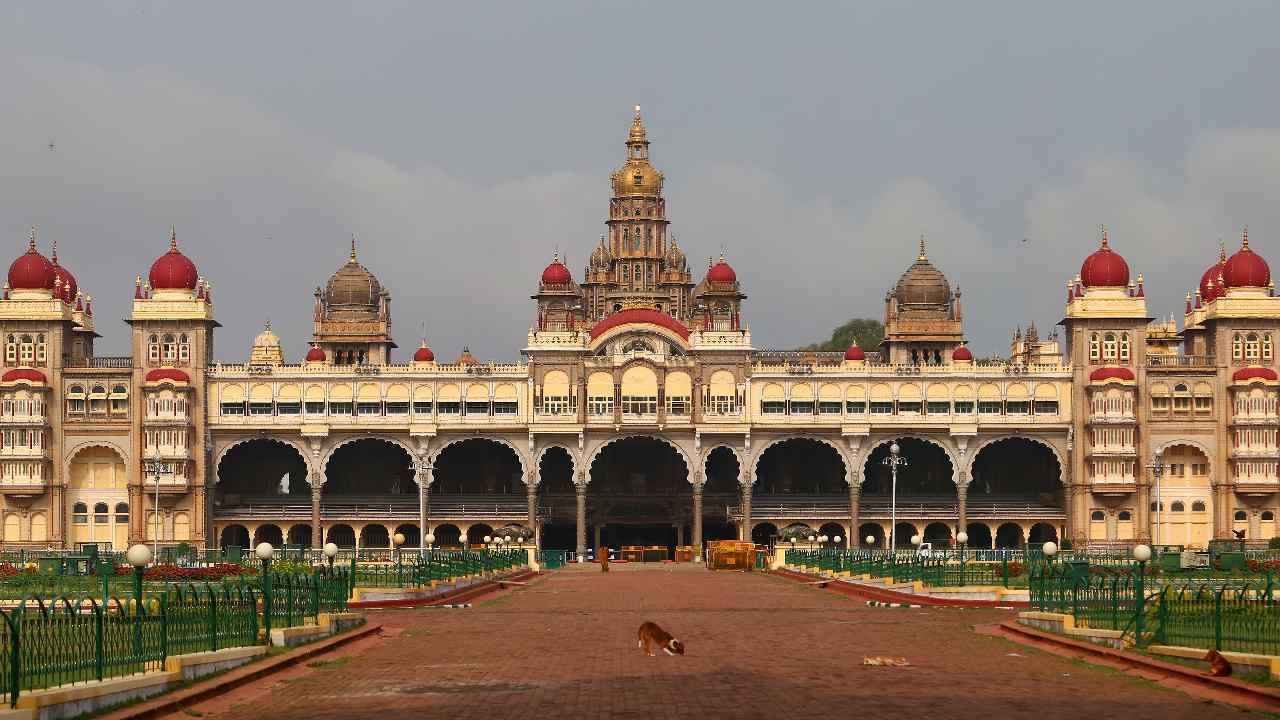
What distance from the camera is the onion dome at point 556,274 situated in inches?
5000

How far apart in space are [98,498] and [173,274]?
44.5 feet

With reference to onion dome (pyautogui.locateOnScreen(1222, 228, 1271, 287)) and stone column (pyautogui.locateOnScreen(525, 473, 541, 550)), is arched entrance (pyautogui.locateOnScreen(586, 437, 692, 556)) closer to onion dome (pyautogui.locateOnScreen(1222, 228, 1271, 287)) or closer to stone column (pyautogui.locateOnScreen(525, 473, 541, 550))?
stone column (pyautogui.locateOnScreen(525, 473, 541, 550))

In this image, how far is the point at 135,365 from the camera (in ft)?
355

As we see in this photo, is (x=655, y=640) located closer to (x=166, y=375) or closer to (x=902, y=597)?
(x=902, y=597)

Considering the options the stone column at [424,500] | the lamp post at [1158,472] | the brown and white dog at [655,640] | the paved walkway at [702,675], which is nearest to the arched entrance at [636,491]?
the stone column at [424,500]

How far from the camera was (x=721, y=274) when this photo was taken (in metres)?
130

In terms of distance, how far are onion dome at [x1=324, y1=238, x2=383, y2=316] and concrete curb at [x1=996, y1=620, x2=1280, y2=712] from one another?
305 feet

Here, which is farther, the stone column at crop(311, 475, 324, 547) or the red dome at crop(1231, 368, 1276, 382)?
the stone column at crop(311, 475, 324, 547)

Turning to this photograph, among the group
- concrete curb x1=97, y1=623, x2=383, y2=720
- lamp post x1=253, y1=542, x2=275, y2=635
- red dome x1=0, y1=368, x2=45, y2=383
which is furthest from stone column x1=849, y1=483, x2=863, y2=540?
lamp post x1=253, y1=542, x2=275, y2=635

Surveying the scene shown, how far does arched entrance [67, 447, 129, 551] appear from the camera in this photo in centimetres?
10794

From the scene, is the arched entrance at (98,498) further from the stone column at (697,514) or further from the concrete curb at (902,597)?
the concrete curb at (902,597)

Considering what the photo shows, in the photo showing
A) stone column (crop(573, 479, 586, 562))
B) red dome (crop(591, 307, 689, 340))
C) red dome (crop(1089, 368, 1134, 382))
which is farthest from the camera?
red dome (crop(591, 307, 689, 340))

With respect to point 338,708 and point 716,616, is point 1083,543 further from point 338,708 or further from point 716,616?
point 338,708

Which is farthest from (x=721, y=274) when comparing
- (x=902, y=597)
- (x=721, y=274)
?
(x=902, y=597)
